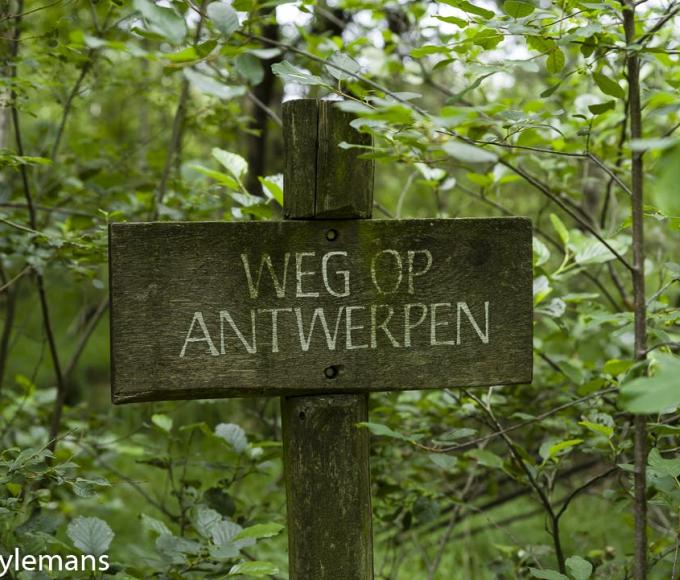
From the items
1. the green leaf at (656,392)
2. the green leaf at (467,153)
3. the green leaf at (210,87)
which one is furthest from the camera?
the green leaf at (210,87)

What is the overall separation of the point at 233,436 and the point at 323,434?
51 cm

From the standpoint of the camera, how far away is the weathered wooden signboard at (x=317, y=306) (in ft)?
4.08

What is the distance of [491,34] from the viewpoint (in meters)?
1.22

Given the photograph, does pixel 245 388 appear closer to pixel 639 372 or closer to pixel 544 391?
pixel 639 372

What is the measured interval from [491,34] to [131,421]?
3631mm

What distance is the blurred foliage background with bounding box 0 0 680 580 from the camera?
1206mm

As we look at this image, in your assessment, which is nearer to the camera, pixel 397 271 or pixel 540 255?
pixel 397 271

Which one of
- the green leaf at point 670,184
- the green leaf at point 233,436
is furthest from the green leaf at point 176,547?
the green leaf at point 670,184

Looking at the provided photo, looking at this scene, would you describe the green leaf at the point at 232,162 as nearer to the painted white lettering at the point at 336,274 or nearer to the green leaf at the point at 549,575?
the painted white lettering at the point at 336,274

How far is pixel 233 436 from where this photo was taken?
1.78 metres

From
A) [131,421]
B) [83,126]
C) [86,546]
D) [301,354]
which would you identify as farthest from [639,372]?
[83,126]

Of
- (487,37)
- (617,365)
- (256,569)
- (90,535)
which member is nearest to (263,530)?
(256,569)

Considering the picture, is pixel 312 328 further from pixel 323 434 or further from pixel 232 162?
pixel 232 162

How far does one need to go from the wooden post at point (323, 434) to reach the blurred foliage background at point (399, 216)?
71mm
